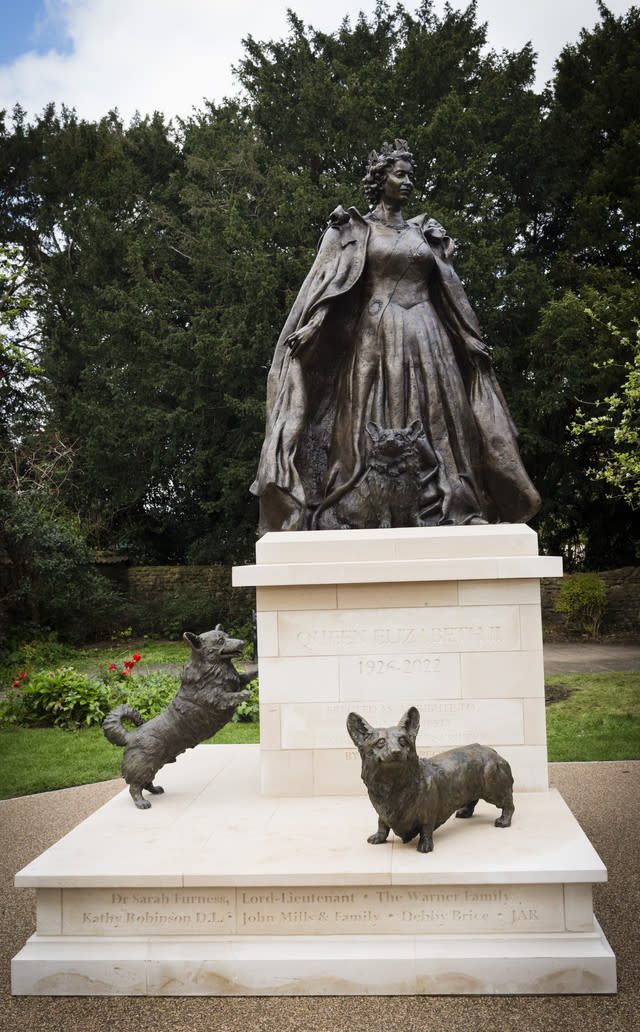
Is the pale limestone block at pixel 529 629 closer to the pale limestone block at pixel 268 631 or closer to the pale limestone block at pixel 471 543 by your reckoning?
the pale limestone block at pixel 471 543

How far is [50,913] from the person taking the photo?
361cm

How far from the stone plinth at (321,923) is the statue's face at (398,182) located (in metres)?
3.92

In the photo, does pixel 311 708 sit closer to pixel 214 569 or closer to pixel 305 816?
pixel 305 816

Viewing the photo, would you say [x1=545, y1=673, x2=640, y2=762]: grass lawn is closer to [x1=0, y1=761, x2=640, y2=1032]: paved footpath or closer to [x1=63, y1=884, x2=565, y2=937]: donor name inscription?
[x1=0, y1=761, x2=640, y2=1032]: paved footpath

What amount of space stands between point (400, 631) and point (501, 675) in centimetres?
57

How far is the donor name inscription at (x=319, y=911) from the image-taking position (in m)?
3.47

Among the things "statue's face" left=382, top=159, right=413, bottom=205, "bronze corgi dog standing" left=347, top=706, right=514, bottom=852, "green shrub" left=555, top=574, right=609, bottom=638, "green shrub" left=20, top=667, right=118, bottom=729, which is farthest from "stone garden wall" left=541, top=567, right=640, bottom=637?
"bronze corgi dog standing" left=347, top=706, right=514, bottom=852

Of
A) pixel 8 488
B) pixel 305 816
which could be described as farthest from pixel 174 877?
pixel 8 488

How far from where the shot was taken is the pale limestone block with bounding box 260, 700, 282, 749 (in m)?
4.71

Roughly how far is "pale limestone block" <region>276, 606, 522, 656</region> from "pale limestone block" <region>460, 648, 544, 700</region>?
0.05 m

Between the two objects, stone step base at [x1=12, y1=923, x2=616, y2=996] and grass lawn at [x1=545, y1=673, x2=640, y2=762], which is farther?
grass lawn at [x1=545, y1=673, x2=640, y2=762]

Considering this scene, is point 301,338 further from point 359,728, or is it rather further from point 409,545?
point 359,728

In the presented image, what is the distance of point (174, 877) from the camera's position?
352 centimetres

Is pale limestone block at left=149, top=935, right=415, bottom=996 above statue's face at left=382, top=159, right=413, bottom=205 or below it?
below
